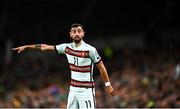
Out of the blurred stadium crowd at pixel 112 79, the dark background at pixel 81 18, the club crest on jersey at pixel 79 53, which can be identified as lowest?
the blurred stadium crowd at pixel 112 79

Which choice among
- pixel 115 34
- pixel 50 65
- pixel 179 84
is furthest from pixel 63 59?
pixel 179 84

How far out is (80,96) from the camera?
9.98 m

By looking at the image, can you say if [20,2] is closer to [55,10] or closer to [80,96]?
[55,10]

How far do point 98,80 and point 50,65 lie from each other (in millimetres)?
2334

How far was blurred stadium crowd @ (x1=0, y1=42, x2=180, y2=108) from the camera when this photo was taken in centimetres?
1694

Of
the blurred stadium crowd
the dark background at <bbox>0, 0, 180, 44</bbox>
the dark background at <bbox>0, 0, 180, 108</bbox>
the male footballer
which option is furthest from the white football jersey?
the dark background at <bbox>0, 0, 180, 44</bbox>

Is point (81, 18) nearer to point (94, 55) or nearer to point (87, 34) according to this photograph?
point (87, 34)

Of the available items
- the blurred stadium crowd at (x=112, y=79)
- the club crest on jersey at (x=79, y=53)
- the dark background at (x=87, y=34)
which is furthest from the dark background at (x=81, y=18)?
the club crest on jersey at (x=79, y=53)

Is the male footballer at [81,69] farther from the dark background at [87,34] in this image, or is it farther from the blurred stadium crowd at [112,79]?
the dark background at [87,34]

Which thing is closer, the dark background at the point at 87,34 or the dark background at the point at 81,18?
the dark background at the point at 87,34

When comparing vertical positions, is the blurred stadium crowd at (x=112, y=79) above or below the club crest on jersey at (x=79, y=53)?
below

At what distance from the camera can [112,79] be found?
19469 millimetres

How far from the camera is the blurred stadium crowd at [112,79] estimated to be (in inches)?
Answer: 667

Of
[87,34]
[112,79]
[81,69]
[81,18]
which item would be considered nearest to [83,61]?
[81,69]
